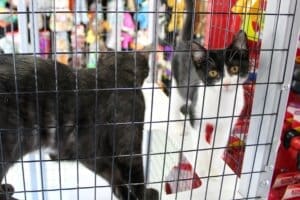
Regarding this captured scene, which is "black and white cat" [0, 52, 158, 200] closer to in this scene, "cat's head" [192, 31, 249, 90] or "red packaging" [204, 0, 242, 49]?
"cat's head" [192, 31, 249, 90]

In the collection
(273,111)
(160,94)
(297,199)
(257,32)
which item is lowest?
(297,199)

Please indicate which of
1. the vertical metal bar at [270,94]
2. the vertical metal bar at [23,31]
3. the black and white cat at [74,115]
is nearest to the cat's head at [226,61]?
the vertical metal bar at [270,94]

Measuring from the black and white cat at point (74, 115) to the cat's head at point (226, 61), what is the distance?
26 cm

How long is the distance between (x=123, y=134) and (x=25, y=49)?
56 centimetres

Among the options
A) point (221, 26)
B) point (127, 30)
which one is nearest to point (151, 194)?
point (221, 26)

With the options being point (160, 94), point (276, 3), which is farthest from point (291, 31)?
point (160, 94)

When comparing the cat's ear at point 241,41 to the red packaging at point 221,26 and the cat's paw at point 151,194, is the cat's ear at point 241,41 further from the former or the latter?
the cat's paw at point 151,194

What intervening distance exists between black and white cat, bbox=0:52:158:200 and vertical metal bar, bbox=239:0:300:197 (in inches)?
11.9

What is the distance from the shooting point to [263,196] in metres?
0.95

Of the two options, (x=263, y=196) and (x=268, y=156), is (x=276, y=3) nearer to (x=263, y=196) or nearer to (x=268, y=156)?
(x=268, y=156)

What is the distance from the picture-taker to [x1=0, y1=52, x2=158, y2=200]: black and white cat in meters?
0.77

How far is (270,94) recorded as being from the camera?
2.88 ft

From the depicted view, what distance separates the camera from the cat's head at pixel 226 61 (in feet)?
A: 3.28

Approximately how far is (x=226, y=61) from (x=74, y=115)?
564mm
